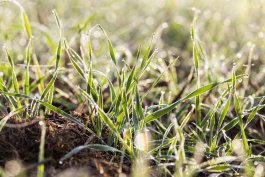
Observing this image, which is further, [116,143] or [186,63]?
[186,63]

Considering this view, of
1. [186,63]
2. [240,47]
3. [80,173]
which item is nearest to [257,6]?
[240,47]

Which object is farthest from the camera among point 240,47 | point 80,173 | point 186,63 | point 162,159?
point 240,47

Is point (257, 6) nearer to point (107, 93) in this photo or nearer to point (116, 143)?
point (107, 93)

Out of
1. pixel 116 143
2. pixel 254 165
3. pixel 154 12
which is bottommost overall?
pixel 254 165

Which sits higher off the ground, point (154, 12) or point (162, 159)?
point (154, 12)

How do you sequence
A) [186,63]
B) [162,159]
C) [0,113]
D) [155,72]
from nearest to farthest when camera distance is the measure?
[162,159], [0,113], [155,72], [186,63]

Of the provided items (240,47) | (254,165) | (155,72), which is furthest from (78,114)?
(240,47)

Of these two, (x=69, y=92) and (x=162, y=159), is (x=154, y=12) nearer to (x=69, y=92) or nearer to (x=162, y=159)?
(x=69, y=92)
